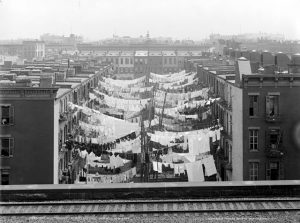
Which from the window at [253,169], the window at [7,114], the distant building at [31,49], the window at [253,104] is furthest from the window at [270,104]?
the distant building at [31,49]

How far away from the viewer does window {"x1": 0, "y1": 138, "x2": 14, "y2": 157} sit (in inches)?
1166

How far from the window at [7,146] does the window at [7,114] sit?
90cm

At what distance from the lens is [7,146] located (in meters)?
29.7

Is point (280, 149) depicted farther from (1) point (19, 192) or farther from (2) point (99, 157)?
(1) point (19, 192)

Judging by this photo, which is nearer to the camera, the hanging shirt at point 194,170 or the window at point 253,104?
the hanging shirt at point 194,170

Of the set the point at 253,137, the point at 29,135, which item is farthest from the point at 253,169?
the point at 29,135

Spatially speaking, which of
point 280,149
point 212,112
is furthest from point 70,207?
point 212,112

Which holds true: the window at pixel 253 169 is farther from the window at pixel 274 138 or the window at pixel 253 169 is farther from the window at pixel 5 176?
the window at pixel 5 176

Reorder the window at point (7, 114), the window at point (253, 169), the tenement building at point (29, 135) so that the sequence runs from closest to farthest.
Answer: the tenement building at point (29, 135) → the window at point (7, 114) → the window at point (253, 169)

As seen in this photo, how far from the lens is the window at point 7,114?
29.9 meters

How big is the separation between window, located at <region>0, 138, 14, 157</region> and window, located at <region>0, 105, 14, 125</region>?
90 cm

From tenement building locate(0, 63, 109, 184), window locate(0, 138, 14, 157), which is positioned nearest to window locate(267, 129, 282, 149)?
tenement building locate(0, 63, 109, 184)

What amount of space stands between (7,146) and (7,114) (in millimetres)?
1725

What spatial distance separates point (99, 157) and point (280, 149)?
1055 centimetres
